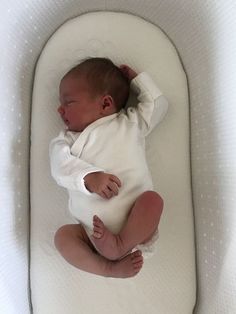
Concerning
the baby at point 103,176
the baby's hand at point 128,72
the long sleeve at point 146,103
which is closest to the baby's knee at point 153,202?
the baby at point 103,176

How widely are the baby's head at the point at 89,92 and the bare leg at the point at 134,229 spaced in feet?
0.85

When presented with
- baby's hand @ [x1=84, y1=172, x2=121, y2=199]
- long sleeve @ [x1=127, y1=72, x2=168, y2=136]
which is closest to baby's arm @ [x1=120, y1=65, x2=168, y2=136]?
long sleeve @ [x1=127, y1=72, x2=168, y2=136]

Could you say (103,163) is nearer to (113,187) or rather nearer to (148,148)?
(113,187)

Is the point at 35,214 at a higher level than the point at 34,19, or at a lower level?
lower

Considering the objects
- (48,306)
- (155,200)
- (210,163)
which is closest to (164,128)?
(210,163)

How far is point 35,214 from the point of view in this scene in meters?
1.42

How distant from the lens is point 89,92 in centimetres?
128

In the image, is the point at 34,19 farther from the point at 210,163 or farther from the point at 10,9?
the point at 210,163

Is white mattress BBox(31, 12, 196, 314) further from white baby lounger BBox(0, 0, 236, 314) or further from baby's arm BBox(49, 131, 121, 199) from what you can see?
baby's arm BBox(49, 131, 121, 199)

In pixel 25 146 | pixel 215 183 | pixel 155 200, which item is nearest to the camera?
pixel 155 200

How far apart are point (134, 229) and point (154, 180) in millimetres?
264

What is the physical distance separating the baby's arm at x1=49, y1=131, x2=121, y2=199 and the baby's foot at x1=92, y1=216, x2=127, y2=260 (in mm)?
74

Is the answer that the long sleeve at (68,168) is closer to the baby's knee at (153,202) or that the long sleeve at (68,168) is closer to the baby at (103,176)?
the baby at (103,176)

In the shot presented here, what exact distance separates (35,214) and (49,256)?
13 cm
